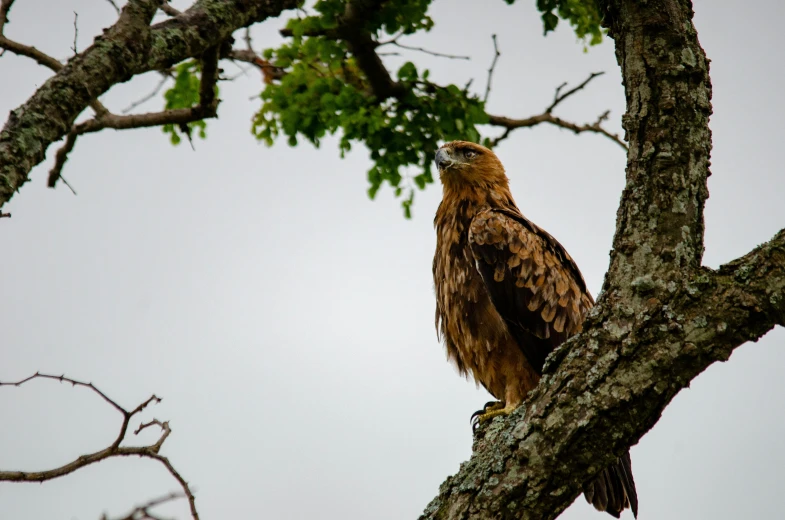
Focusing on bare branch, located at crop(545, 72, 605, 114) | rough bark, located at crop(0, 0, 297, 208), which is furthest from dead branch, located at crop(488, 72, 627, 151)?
rough bark, located at crop(0, 0, 297, 208)

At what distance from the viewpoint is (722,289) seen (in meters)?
2.90

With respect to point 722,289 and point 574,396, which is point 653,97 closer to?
point 722,289

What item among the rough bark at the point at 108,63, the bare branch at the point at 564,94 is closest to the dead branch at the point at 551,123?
the bare branch at the point at 564,94

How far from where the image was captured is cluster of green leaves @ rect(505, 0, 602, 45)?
5988 mm

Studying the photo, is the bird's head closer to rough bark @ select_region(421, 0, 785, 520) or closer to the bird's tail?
the bird's tail

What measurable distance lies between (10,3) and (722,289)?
13.9ft

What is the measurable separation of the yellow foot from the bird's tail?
68 centimetres

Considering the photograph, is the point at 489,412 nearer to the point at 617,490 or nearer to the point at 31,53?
the point at 617,490

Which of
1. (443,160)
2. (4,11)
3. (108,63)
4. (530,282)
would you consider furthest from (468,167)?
(4,11)

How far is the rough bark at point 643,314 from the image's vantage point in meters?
2.88

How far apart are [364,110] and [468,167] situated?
0.99 m

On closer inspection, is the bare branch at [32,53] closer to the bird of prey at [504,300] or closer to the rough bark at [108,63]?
the rough bark at [108,63]

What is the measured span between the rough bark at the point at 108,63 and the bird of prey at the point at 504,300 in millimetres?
2227

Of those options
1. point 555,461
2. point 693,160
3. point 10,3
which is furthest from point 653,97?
point 10,3
